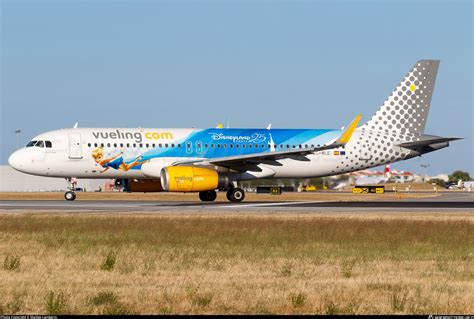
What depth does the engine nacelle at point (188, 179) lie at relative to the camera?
43.0m

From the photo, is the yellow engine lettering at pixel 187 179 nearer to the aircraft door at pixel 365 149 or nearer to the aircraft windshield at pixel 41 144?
the aircraft windshield at pixel 41 144

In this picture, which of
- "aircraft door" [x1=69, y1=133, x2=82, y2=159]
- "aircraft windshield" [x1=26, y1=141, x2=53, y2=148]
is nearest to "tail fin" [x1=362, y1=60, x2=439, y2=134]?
"aircraft door" [x1=69, y1=133, x2=82, y2=159]

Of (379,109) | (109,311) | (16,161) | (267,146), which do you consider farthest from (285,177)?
(109,311)

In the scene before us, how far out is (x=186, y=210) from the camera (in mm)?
37656

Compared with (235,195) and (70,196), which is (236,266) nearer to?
(235,195)

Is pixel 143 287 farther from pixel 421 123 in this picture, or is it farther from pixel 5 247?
pixel 421 123

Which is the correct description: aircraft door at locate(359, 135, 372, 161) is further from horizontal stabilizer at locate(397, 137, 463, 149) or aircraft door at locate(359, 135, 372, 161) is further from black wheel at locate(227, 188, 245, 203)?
black wheel at locate(227, 188, 245, 203)

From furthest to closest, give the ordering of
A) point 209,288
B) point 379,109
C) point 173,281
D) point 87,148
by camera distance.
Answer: point 379,109
point 87,148
point 173,281
point 209,288

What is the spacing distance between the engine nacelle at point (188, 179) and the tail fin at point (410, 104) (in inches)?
498

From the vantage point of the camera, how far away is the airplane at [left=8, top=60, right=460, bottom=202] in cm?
4594

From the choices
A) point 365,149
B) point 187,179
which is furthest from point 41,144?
point 365,149

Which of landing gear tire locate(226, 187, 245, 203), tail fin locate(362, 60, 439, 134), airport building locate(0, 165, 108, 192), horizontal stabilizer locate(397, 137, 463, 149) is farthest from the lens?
airport building locate(0, 165, 108, 192)

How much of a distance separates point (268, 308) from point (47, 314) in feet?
11.0

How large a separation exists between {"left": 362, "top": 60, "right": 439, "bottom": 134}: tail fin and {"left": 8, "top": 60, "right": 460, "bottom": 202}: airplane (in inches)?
2.5
